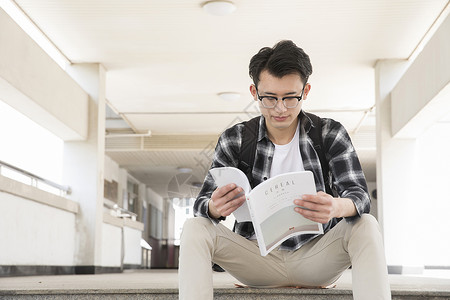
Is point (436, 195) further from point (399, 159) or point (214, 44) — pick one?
point (214, 44)

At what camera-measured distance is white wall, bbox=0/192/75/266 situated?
5496 mm

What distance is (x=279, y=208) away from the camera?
77.5 inches

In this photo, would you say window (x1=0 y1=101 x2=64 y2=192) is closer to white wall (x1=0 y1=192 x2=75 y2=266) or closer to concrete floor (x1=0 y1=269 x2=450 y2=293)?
white wall (x1=0 y1=192 x2=75 y2=266)

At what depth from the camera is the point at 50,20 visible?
6574 millimetres

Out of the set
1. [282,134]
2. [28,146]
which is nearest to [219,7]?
[28,146]

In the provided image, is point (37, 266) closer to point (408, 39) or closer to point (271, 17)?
point (271, 17)

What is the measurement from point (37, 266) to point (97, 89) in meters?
2.75

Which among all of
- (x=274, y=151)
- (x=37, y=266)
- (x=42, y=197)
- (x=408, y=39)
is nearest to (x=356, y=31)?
(x=408, y=39)

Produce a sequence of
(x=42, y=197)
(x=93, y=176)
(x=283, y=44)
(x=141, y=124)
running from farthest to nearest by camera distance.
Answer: (x=141, y=124)
(x=93, y=176)
(x=42, y=197)
(x=283, y=44)

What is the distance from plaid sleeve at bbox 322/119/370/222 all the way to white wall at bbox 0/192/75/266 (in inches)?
153

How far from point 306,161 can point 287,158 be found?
92 millimetres

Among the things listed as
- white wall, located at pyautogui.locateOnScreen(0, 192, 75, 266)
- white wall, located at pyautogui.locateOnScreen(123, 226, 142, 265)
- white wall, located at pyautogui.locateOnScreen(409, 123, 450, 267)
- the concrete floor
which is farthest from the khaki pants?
white wall, located at pyautogui.locateOnScreen(409, 123, 450, 267)

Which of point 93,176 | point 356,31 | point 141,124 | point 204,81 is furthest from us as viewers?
point 141,124

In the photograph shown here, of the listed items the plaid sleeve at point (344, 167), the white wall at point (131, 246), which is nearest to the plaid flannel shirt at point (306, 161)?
the plaid sleeve at point (344, 167)
